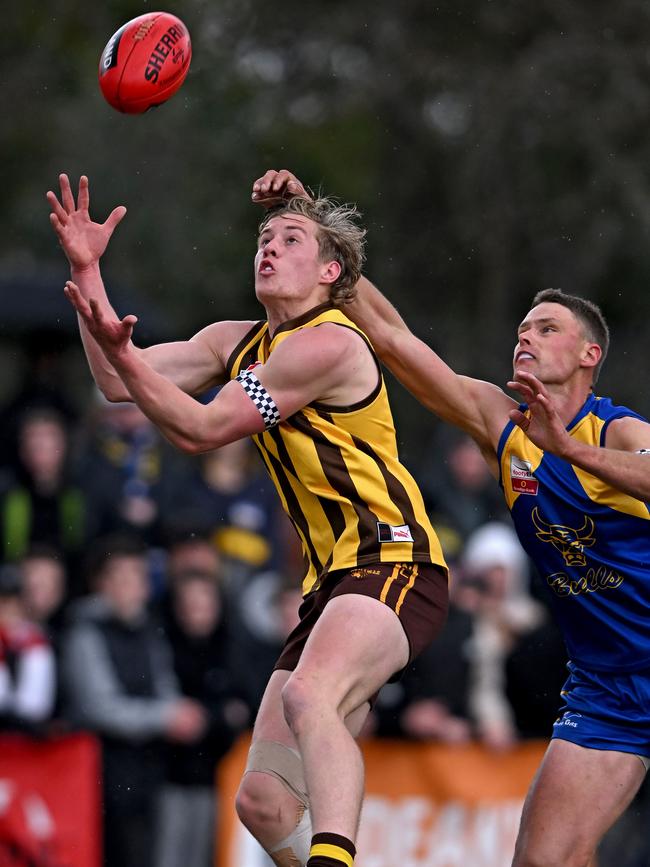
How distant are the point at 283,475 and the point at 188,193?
13.5 meters

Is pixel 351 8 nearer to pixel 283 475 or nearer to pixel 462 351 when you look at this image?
pixel 462 351

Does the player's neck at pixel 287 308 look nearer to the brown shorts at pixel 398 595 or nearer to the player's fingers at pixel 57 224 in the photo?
the player's fingers at pixel 57 224

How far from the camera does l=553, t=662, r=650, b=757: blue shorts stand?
6.77 metres

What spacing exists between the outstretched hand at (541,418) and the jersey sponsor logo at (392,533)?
2.04ft

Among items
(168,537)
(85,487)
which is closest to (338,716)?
(168,537)

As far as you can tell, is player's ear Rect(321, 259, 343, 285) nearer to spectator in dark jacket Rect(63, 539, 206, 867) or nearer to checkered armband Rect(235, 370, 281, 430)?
checkered armband Rect(235, 370, 281, 430)

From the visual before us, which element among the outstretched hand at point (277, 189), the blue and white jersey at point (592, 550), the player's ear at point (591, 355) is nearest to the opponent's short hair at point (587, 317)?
the player's ear at point (591, 355)

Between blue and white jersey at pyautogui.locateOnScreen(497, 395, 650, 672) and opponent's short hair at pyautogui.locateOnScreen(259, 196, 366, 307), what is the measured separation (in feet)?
3.50

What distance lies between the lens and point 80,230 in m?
6.41

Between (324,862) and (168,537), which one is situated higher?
(168,537)

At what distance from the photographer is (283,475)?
6551 mm

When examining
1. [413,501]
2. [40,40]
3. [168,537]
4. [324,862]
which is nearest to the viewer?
[324,862]

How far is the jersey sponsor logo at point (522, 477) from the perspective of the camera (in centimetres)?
691

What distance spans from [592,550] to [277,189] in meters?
2.02
